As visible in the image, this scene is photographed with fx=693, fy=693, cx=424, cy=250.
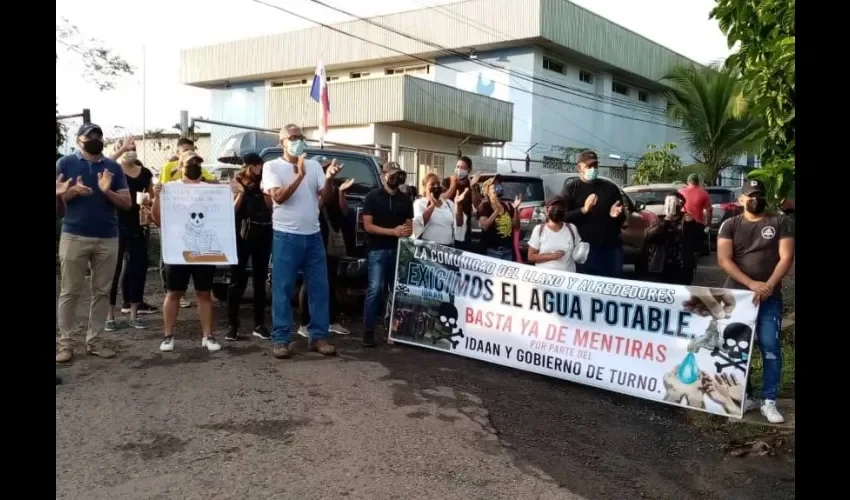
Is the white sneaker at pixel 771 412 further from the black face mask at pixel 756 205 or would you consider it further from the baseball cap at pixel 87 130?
the baseball cap at pixel 87 130

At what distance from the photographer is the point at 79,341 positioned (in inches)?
252

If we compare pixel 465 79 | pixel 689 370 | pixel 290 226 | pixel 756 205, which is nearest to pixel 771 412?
pixel 689 370

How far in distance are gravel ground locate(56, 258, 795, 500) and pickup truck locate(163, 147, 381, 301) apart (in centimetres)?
154

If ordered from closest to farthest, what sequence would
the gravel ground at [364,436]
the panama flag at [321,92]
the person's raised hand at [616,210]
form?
the gravel ground at [364,436], the person's raised hand at [616,210], the panama flag at [321,92]

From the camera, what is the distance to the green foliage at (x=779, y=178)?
3.78 m

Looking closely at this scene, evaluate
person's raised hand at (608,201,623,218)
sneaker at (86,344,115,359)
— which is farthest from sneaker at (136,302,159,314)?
person's raised hand at (608,201,623,218)

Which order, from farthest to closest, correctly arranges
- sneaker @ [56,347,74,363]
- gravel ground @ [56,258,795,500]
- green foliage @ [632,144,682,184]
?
1. green foliage @ [632,144,682,184]
2. sneaker @ [56,347,74,363]
3. gravel ground @ [56,258,795,500]

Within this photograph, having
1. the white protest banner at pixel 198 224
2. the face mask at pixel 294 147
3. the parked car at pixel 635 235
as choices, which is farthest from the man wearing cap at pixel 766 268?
the parked car at pixel 635 235

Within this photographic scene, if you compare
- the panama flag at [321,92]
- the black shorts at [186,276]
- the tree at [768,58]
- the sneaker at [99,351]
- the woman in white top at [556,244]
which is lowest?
the sneaker at [99,351]

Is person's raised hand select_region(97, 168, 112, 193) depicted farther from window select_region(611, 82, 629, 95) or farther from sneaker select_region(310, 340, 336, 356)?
window select_region(611, 82, 629, 95)

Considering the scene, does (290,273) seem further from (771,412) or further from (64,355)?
(771,412)

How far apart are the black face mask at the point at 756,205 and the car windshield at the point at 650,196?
8.91 meters

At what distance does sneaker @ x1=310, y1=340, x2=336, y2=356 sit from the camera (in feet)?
20.1
